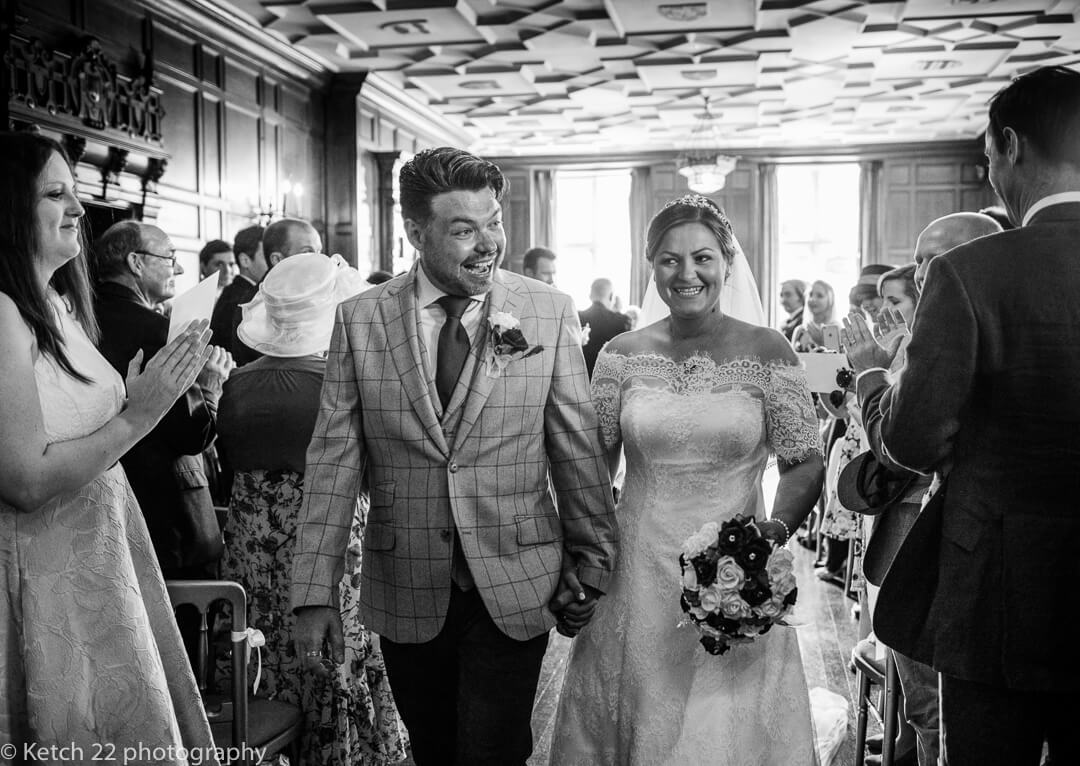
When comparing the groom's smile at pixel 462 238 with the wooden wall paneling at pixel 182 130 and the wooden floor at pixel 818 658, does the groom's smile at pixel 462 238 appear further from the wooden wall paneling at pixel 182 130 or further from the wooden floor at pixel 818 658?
the wooden wall paneling at pixel 182 130

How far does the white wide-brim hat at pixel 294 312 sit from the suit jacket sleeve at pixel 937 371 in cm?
173

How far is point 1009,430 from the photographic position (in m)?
1.71

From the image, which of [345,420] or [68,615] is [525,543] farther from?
[68,615]

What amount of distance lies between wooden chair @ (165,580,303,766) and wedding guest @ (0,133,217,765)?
283 mm

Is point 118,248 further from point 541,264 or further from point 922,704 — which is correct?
point 541,264

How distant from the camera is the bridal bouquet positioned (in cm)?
204

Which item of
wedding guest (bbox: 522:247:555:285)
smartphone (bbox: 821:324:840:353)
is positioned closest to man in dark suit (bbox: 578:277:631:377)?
wedding guest (bbox: 522:247:555:285)

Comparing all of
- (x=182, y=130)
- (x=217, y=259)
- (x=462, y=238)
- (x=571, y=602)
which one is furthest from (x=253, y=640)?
(x=182, y=130)

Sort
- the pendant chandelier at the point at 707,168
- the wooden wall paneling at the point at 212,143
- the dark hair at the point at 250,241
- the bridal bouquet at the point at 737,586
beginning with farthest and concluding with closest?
the pendant chandelier at the point at 707,168
the wooden wall paneling at the point at 212,143
the dark hair at the point at 250,241
the bridal bouquet at the point at 737,586

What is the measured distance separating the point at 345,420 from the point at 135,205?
5459 millimetres

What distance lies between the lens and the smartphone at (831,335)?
3027 millimetres

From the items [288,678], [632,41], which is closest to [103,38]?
[632,41]

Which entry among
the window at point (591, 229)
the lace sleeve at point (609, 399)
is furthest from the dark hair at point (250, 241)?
the window at point (591, 229)

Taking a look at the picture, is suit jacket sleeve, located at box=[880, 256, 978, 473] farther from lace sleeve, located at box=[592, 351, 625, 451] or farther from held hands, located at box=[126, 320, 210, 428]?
held hands, located at box=[126, 320, 210, 428]
